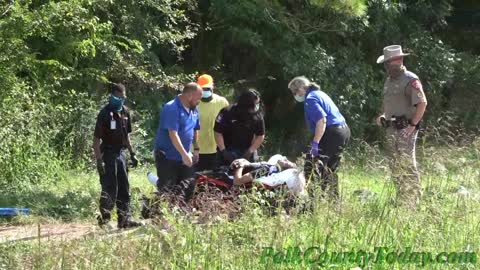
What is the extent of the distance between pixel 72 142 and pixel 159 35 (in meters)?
2.86

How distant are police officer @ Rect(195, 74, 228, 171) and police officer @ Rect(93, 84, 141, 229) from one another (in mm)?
1125

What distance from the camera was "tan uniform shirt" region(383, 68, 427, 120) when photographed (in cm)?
844

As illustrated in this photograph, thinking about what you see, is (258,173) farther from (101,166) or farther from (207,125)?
(101,166)

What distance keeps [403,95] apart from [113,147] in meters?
3.11

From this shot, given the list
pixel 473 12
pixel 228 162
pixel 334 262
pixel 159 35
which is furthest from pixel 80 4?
pixel 473 12

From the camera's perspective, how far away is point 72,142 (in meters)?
13.4

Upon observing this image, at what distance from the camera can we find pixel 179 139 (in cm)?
811

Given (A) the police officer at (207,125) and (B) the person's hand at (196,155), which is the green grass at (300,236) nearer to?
(B) the person's hand at (196,155)

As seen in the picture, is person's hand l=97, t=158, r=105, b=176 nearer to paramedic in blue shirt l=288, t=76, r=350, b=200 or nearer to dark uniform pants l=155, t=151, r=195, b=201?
dark uniform pants l=155, t=151, r=195, b=201

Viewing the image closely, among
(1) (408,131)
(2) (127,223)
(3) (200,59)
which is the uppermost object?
(3) (200,59)

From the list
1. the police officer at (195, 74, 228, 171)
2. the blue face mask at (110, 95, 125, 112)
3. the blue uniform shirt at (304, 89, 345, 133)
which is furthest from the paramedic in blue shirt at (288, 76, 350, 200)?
the blue face mask at (110, 95, 125, 112)

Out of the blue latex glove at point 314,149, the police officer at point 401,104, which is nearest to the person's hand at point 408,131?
the police officer at point 401,104

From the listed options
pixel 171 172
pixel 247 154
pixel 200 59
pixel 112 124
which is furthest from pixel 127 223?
pixel 200 59

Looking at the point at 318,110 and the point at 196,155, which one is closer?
the point at 318,110
